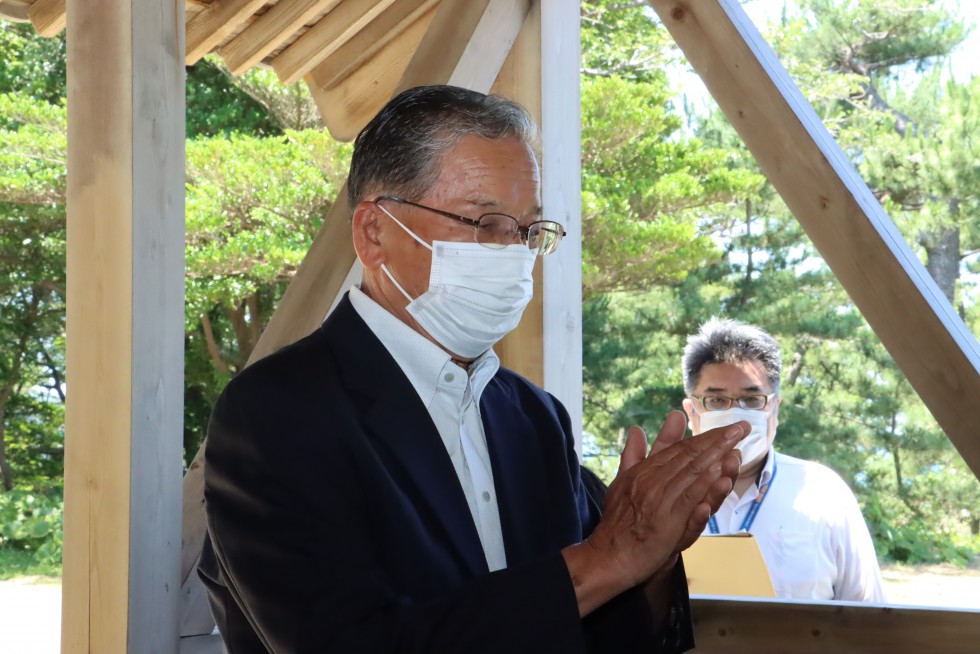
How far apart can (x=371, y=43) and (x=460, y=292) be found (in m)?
1.96

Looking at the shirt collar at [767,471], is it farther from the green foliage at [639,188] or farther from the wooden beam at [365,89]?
the green foliage at [639,188]

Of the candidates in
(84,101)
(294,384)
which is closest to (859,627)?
(294,384)

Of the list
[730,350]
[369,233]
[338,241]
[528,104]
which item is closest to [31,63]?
[730,350]

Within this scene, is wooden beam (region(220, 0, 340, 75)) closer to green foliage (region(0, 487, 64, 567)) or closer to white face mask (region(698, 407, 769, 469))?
white face mask (region(698, 407, 769, 469))

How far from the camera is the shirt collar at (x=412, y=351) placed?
70.2 inches

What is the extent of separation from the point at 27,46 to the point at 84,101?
14.2 meters

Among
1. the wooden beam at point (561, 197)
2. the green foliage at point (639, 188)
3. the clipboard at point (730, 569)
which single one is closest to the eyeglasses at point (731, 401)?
the wooden beam at point (561, 197)

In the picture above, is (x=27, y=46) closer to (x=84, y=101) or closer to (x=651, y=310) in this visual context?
(x=651, y=310)

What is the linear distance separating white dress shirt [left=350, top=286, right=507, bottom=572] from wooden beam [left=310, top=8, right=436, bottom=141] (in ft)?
6.26

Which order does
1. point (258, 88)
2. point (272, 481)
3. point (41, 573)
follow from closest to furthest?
1. point (272, 481)
2. point (258, 88)
3. point (41, 573)

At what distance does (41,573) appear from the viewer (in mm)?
13680

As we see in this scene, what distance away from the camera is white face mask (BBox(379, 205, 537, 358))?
1835 mm

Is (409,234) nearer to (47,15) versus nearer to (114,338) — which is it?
(114,338)

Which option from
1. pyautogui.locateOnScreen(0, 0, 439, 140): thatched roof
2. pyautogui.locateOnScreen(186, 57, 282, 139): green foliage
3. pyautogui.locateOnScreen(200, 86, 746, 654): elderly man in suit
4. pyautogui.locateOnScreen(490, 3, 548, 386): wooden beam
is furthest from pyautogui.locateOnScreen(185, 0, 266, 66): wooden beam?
pyautogui.locateOnScreen(186, 57, 282, 139): green foliage
